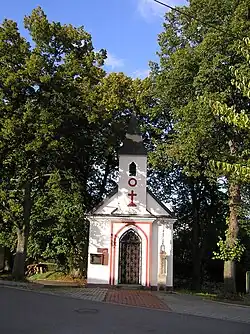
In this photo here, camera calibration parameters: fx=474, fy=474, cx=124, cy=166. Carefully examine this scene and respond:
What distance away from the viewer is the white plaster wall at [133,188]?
83.5 ft

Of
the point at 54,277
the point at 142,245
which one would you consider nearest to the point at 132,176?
the point at 142,245

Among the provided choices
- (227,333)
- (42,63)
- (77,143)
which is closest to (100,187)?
(77,143)

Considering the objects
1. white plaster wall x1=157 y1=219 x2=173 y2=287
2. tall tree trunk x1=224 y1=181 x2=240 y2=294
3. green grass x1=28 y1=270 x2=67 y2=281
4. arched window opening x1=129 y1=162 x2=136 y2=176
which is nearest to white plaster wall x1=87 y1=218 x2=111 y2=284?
white plaster wall x1=157 y1=219 x2=173 y2=287

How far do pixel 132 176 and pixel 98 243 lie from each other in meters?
4.14

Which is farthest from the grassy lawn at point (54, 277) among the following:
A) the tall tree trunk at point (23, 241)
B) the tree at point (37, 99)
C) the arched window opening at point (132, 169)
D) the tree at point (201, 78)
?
the tree at point (201, 78)

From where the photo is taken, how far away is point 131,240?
82.2 ft

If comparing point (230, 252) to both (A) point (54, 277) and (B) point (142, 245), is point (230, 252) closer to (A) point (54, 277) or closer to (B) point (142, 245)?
(B) point (142, 245)

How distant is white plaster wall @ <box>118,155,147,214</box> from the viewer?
1002 inches

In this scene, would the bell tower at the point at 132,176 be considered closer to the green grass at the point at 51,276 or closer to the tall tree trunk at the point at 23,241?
the tall tree trunk at the point at 23,241

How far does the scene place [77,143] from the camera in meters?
28.5

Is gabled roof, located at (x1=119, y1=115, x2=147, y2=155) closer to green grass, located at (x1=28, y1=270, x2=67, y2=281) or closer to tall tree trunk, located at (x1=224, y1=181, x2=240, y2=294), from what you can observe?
tall tree trunk, located at (x1=224, y1=181, x2=240, y2=294)

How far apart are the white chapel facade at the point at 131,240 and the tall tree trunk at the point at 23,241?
3.89 meters

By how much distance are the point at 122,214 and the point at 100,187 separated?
25.7ft

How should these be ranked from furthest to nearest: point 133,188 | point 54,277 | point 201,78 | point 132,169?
point 54,277 < point 132,169 < point 133,188 < point 201,78
